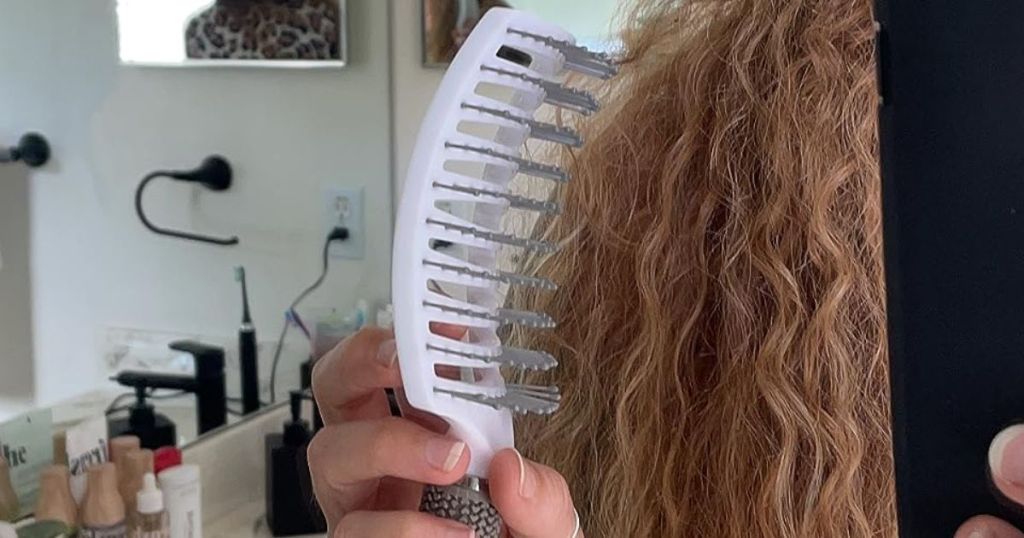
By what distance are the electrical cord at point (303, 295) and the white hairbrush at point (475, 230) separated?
0.82 metres

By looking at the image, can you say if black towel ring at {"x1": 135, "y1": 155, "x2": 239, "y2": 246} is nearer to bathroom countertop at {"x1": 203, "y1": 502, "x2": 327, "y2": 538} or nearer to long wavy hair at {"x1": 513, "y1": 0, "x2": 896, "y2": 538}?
bathroom countertop at {"x1": 203, "y1": 502, "x2": 327, "y2": 538}

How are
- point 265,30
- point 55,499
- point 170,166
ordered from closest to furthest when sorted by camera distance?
point 55,499 < point 170,166 < point 265,30

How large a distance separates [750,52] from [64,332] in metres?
0.68

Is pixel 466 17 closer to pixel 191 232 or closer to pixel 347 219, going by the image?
pixel 347 219

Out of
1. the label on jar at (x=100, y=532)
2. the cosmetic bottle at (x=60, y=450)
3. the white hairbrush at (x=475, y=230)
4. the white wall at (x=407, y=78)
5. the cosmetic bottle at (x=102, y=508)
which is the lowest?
the label on jar at (x=100, y=532)

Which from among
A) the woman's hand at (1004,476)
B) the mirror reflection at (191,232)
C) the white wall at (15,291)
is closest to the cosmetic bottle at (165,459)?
the mirror reflection at (191,232)

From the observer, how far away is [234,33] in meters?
1.18

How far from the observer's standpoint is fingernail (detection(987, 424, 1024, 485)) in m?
0.29

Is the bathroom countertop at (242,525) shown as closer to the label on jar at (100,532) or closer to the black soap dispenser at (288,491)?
the black soap dispenser at (288,491)

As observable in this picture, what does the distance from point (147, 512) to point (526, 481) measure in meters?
Answer: 0.56

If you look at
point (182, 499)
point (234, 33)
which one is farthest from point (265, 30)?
point (182, 499)

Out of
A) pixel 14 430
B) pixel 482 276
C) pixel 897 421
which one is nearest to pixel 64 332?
pixel 14 430

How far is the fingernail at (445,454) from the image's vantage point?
1.35 feet

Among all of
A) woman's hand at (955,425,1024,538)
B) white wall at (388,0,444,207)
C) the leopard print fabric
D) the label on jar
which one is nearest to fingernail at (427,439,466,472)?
woman's hand at (955,425,1024,538)
